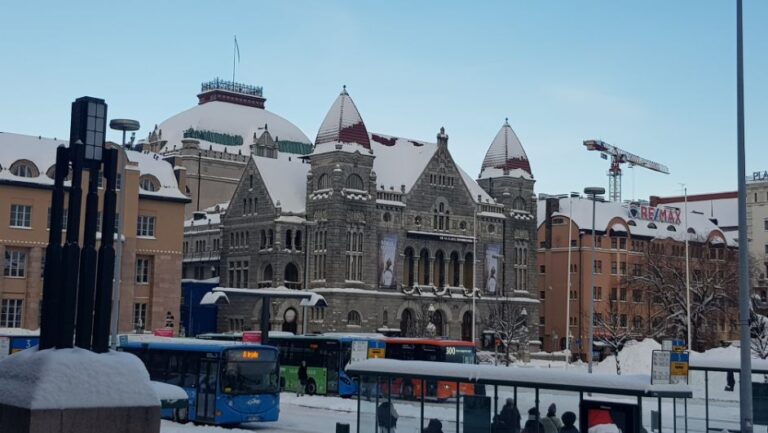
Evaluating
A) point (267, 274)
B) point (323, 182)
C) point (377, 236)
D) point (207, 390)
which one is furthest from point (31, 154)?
point (207, 390)

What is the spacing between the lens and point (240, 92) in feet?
422

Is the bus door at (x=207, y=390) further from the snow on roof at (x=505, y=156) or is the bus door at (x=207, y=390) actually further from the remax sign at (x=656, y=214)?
the remax sign at (x=656, y=214)

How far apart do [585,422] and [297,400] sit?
89.8 ft

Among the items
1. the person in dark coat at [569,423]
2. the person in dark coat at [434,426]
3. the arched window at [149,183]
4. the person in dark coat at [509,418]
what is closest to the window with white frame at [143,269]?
the arched window at [149,183]

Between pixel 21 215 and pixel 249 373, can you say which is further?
pixel 21 215

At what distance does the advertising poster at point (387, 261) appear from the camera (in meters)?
87.9

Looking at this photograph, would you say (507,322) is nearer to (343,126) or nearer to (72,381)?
(343,126)

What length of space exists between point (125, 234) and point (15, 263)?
7.34 meters

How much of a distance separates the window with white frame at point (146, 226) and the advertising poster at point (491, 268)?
31.4 meters

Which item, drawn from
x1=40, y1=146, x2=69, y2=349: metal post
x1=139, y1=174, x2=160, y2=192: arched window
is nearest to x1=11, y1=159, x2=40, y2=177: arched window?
x1=139, y1=174, x2=160, y2=192: arched window

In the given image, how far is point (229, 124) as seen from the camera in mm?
119562

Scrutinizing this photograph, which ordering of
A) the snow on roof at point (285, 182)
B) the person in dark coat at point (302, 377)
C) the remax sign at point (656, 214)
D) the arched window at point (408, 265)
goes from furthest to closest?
the remax sign at point (656, 214) < the arched window at point (408, 265) < the snow on roof at point (285, 182) < the person in dark coat at point (302, 377)

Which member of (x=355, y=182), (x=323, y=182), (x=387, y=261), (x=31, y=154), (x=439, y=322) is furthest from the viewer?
(x=439, y=322)

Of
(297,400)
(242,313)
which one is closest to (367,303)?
(242,313)
